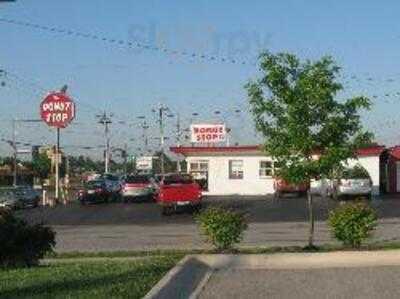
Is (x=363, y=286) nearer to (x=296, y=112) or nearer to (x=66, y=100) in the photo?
(x=296, y=112)

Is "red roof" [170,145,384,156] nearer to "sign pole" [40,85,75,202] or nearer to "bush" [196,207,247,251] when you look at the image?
"sign pole" [40,85,75,202]

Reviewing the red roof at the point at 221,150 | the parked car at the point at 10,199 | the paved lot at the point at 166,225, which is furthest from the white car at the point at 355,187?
the parked car at the point at 10,199

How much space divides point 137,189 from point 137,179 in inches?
41.3

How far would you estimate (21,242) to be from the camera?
16125 mm

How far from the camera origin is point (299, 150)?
817 inches

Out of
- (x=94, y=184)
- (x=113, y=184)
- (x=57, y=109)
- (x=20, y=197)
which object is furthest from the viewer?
(x=113, y=184)

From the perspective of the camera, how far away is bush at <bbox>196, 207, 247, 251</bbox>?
19906 mm

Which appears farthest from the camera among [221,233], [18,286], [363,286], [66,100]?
[66,100]

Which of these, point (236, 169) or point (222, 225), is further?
point (236, 169)

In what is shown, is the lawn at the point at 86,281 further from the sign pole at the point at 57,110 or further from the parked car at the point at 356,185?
the sign pole at the point at 57,110

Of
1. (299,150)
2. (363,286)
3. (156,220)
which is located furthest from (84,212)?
(363,286)

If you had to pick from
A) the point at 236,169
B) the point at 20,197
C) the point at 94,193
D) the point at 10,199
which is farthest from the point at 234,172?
the point at 10,199

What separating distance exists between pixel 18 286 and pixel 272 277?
473 centimetres

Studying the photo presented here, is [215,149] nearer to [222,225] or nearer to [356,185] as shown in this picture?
[356,185]
